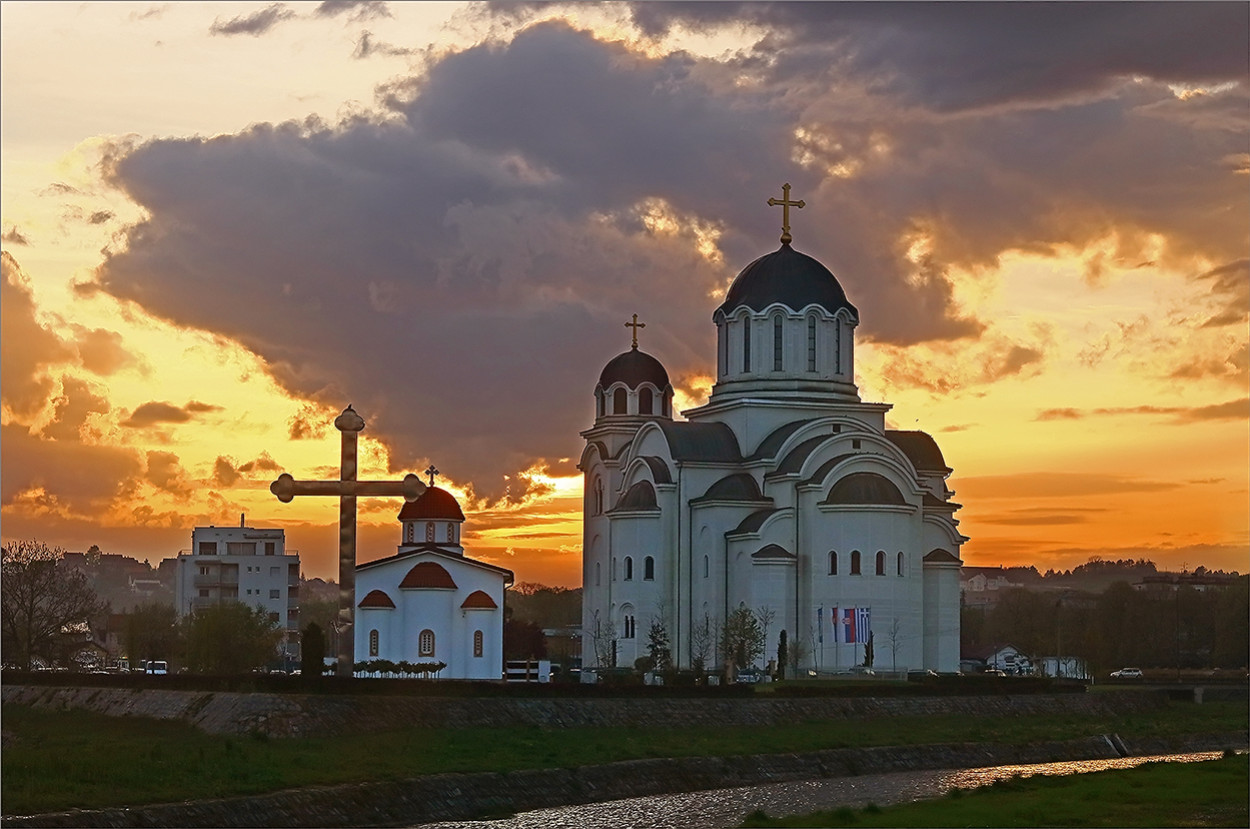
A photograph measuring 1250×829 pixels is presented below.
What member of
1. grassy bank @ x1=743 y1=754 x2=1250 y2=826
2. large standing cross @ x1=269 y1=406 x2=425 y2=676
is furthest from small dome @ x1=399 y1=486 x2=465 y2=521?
large standing cross @ x1=269 y1=406 x2=425 y2=676

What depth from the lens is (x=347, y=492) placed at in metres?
19.5

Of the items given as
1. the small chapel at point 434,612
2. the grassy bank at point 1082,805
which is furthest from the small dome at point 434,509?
the grassy bank at point 1082,805

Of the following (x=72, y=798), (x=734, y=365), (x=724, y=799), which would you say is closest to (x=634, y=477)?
(x=734, y=365)

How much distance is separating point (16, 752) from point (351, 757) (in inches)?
219

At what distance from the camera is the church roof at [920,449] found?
69.7 metres

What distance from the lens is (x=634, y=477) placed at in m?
67.3

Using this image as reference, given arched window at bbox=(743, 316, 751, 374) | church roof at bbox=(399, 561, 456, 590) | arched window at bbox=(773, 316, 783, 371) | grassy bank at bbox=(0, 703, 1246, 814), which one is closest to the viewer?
grassy bank at bbox=(0, 703, 1246, 814)

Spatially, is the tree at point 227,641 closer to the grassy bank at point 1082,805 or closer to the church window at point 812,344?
the church window at point 812,344

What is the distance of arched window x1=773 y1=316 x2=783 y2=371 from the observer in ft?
218

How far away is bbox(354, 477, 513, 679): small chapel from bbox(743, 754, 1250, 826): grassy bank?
30.6 m

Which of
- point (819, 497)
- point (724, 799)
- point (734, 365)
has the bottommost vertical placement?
point (724, 799)

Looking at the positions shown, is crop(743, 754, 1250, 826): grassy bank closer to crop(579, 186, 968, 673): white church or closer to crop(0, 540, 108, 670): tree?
crop(579, 186, 968, 673): white church

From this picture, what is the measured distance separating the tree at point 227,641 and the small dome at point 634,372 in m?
19.1

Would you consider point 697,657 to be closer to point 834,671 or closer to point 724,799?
point 834,671
